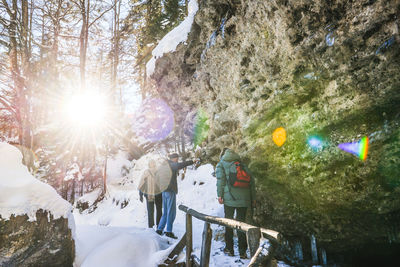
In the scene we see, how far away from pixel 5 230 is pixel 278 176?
4.88m

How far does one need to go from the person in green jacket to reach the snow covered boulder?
9.62 ft

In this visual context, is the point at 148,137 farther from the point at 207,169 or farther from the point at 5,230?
the point at 5,230

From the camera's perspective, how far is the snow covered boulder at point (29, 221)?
333 cm

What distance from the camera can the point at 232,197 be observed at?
463 centimetres

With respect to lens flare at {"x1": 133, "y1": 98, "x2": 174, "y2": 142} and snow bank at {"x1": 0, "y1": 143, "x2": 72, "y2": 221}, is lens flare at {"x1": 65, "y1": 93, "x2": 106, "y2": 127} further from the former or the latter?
snow bank at {"x1": 0, "y1": 143, "x2": 72, "y2": 221}

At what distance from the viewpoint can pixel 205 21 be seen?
316 inches

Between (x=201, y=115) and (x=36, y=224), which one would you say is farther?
(x=201, y=115)

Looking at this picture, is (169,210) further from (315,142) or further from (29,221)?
(315,142)

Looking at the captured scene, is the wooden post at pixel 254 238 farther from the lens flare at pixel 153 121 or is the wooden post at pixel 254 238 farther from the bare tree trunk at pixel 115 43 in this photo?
the bare tree trunk at pixel 115 43

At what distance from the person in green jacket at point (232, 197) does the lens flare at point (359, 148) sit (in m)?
1.87

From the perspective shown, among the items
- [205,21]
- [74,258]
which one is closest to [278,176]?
[74,258]

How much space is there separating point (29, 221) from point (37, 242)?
Answer: 363mm

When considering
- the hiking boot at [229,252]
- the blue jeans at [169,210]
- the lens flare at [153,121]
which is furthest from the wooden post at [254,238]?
the lens flare at [153,121]

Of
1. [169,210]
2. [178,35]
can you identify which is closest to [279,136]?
[169,210]
